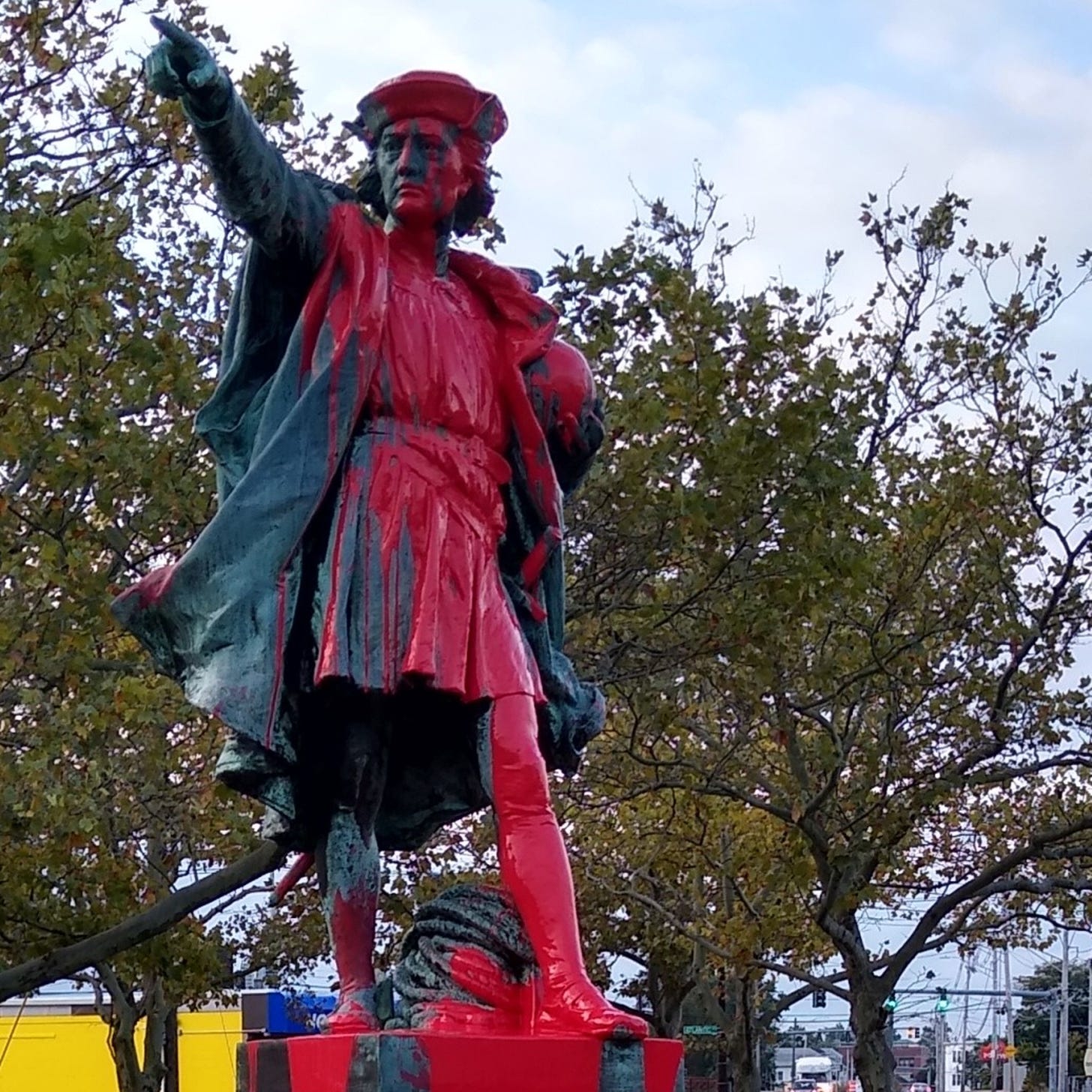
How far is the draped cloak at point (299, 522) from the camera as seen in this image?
396 centimetres

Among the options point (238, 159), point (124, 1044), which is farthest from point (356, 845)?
point (124, 1044)

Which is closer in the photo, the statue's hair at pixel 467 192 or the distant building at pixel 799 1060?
the statue's hair at pixel 467 192

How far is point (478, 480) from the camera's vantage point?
4.22m

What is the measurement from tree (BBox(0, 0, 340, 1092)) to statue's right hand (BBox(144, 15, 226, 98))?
6119 millimetres

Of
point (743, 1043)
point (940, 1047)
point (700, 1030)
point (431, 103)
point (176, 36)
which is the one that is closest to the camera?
point (176, 36)

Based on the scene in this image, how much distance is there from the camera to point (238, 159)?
396 centimetres

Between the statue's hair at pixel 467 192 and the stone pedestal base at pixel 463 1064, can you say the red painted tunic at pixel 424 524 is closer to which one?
the statue's hair at pixel 467 192

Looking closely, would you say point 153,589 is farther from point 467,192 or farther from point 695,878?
point 695,878

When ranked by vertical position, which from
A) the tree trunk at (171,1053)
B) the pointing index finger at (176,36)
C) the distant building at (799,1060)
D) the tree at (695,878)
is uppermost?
the pointing index finger at (176,36)

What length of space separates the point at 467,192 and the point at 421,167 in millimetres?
160

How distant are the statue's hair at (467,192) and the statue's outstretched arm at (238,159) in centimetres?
19

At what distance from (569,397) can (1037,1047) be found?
66033mm

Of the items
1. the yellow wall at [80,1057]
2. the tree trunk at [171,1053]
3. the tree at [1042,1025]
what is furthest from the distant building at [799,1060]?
the tree trunk at [171,1053]

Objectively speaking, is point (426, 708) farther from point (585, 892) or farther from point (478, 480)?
point (585, 892)
